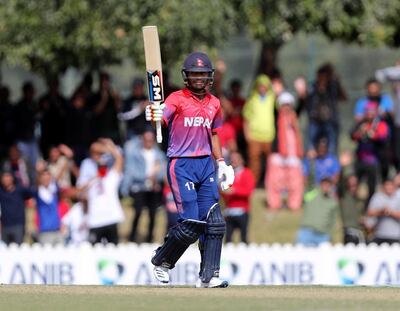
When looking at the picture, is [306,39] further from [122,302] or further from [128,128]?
[122,302]

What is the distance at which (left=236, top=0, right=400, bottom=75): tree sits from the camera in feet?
62.1

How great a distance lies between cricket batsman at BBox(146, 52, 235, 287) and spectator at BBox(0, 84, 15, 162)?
9877 mm

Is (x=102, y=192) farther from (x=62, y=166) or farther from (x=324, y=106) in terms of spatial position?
(x=324, y=106)

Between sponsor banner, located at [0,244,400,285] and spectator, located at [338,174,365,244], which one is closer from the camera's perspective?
sponsor banner, located at [0,244,400,285]

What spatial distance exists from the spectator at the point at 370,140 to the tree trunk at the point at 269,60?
2.04 metres

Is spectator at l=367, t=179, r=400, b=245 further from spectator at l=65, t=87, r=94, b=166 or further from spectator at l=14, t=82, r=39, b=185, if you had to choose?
spectator at l=14, t=82, r=39, b=185

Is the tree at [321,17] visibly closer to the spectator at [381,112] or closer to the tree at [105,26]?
the tree at [105,26]

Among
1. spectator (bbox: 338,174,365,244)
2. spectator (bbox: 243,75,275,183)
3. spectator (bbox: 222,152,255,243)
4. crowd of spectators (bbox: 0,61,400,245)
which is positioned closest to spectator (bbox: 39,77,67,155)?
crowd of spectators (bbox: 0,61,400,245)

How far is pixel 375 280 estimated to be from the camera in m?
17.2

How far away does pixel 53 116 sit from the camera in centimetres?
2078

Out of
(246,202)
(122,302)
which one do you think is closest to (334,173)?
(246,202)

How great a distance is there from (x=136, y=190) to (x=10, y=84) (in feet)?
28.4

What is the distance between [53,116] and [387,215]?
5.71 metres

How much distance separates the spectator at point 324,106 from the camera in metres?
20.1
